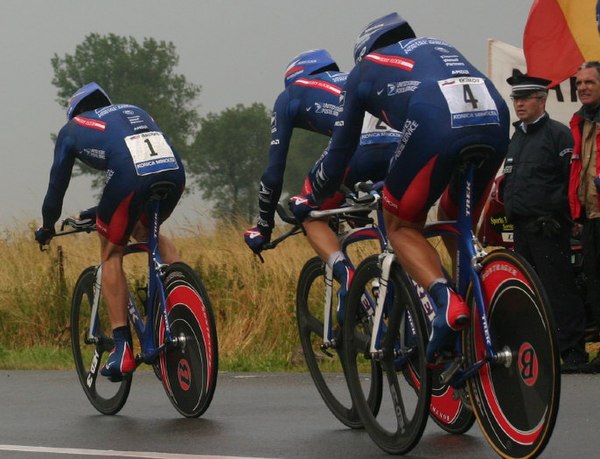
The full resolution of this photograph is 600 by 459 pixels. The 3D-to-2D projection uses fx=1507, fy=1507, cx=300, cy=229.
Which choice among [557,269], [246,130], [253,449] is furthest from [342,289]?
[246,130]

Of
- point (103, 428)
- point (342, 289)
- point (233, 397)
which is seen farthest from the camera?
point (233, 397)

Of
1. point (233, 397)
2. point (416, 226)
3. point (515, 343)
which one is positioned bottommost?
point (233, 397)

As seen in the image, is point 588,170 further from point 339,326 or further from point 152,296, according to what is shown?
point 339,326

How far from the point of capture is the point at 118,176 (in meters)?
8.87

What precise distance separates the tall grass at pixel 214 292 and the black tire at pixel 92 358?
273 cm

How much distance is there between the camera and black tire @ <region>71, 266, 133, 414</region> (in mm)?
9156

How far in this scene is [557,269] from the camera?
10969 mm

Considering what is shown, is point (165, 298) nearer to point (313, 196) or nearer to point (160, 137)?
point (160, 137)

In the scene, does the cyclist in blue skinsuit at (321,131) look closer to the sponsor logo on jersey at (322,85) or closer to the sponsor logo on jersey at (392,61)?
the sponsor logo on jersey at (322,85)

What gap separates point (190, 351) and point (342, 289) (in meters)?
1.30

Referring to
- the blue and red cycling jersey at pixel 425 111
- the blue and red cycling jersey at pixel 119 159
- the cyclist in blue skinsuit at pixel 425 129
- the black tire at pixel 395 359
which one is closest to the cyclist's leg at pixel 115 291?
the blue and red cycling jersey at pixel 119 159

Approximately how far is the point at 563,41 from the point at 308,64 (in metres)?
7.13

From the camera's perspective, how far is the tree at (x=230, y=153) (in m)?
103

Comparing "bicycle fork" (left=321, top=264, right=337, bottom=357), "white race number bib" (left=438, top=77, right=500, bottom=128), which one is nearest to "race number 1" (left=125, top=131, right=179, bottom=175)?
"bicycle fork" (left=321, top=264, right=337, bottom=357)
